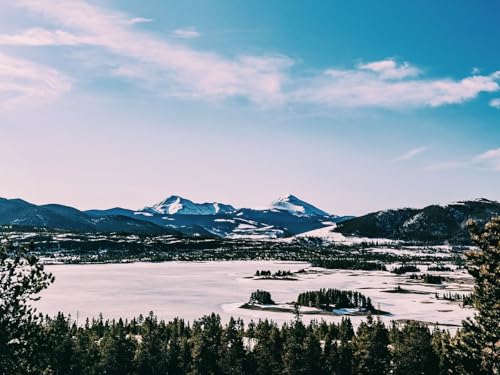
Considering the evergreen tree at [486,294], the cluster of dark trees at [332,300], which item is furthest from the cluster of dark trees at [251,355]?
the cluster of dark trees at [332,300]

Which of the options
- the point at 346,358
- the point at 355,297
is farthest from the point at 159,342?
the point at 355,297

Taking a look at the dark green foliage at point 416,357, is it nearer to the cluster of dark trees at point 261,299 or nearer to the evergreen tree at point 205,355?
the evergreen tree at point 205,355

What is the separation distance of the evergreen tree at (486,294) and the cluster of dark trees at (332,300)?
339 ft

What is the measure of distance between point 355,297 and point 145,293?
71584mm

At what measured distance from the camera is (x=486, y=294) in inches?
1651

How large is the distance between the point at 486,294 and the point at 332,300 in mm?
113255

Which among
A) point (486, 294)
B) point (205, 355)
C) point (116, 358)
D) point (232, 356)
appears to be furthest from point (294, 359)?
point (486, 294)

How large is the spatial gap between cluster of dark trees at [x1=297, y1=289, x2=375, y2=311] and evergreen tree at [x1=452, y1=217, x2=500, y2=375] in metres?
103

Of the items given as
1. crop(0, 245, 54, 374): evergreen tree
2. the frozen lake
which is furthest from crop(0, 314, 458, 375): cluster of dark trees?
the frozen lake

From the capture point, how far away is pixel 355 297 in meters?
151

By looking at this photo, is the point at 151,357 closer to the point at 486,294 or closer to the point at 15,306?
the point at 15,306

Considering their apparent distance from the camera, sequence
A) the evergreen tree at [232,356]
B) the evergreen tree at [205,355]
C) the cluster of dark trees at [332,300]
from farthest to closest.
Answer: the cluster of dark trees at [332,300]
the evergreen tree at [205,355]
the evergreen tree at [232,356]

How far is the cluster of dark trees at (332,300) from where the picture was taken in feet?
484

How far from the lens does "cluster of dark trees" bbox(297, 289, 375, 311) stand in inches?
5807
